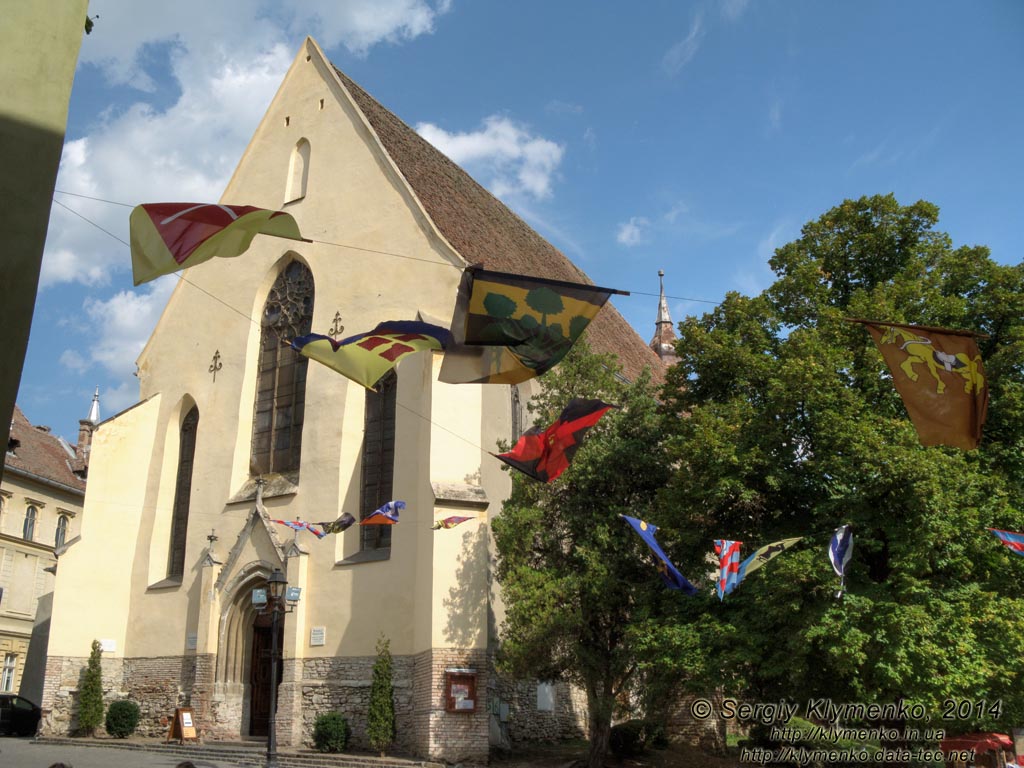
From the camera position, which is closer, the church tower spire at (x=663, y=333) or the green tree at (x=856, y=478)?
the green tree at (x=856, y=478)

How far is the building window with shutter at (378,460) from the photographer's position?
20125 mm

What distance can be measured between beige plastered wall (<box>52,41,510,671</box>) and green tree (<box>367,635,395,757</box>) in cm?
59

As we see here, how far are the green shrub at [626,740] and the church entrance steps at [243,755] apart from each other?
13.4ft

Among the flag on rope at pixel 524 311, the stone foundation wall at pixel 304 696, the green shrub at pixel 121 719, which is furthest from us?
the green shrub at pixel 121 719

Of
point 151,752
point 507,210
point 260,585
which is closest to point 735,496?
point 260,585

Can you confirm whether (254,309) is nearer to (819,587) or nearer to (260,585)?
(260,585)

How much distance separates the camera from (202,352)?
942 inches

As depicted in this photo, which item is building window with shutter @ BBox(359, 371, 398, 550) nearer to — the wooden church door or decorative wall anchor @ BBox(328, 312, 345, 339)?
decorative wall anchor @ BBox(328, 312, 345, 339)

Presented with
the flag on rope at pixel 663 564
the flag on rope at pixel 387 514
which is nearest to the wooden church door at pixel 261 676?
the flag on rope at pixel 387 514

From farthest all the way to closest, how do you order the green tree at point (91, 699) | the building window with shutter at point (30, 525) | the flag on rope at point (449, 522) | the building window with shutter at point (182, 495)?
the building window with shutter at point (30, 525) → the building window with shutter at point (182, 495) → the green tree at point (91, 699) → the flag on rope at point (449, 522)

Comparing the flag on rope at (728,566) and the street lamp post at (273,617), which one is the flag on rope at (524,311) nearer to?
the flag on rope at (728,566)

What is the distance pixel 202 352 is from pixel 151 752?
9.58 meters

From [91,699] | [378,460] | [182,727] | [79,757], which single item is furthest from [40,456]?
[378,460]

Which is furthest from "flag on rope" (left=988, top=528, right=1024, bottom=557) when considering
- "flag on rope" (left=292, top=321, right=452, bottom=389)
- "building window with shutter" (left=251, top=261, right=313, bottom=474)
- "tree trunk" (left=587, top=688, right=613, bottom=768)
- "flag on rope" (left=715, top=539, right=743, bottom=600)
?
"building window with shutter" (left=251, top=261, right=313, bottom=474)
